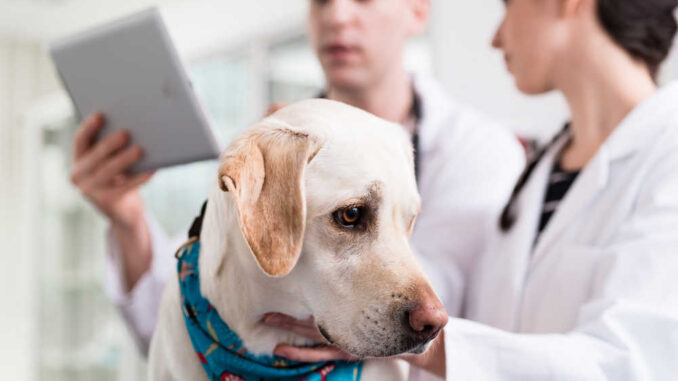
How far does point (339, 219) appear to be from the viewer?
0.56 m

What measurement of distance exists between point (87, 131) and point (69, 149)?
2.80 meters

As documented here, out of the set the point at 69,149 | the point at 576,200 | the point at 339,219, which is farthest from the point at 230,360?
the point at 69,149

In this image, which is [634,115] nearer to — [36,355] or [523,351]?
[523,351]

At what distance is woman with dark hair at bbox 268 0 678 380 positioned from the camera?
64 centimetres

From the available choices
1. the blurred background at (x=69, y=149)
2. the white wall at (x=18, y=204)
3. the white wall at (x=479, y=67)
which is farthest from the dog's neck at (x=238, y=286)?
the white wall at (x=18, y=204)

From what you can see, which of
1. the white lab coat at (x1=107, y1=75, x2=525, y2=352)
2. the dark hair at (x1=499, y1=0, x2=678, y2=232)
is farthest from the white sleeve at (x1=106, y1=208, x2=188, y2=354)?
the dark hair at (x1=499, y1=0, x2=678, y2=232)

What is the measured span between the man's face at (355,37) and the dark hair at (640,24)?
288mm

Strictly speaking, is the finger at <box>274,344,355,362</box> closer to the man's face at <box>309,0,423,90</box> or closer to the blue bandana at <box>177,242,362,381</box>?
the blue bandana at <box>177,242,362,381</box>

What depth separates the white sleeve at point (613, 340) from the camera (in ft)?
2.06

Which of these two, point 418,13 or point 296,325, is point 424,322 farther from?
point 418,13

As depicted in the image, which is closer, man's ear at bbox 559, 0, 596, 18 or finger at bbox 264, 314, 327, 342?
finger at bbox 264, 314, 327, 342

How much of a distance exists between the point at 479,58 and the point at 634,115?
3.60 ft

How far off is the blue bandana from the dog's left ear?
0.12 metres

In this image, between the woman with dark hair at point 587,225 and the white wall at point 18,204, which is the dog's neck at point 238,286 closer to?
the woman with dark hair at point 587,225
